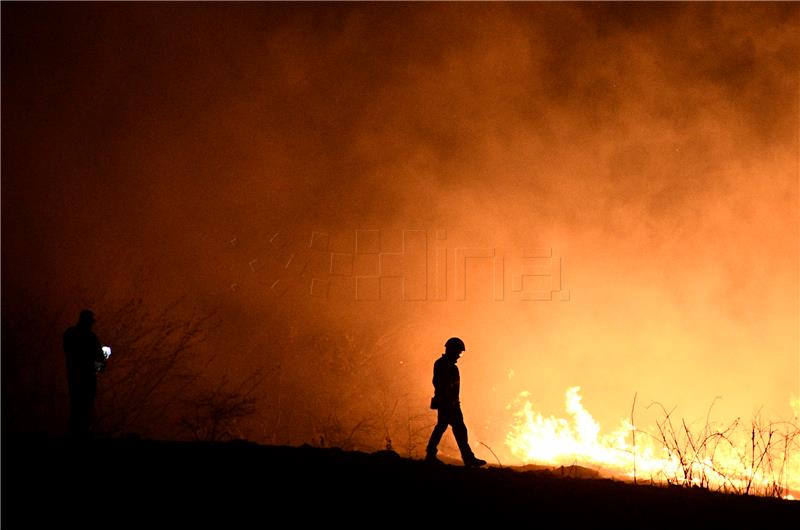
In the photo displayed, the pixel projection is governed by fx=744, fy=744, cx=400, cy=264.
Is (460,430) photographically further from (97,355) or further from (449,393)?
(97,355)

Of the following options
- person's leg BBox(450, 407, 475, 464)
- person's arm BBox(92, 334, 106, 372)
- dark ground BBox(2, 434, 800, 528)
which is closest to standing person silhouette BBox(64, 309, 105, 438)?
person's arm BBox(92, 334, 106, 372)

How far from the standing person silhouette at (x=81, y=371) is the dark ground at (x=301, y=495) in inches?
65.5

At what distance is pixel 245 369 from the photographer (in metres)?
36.8

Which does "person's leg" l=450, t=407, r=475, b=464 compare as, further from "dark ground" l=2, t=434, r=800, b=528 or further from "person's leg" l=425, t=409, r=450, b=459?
"dark ground" l=2, t=434, r=800, b=528

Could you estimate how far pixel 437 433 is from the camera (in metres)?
9.76

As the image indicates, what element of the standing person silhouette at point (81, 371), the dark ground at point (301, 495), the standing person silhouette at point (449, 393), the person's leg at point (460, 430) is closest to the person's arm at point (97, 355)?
the standing person silhouette at point (81, 371)

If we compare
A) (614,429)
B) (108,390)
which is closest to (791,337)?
(614,429)

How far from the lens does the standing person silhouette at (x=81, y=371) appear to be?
32.5ft

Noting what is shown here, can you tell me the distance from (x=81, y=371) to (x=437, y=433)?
484 cm

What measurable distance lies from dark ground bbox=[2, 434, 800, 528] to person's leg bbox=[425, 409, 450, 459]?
1360 millimetres

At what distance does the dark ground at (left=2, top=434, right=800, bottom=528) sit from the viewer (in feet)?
19.5

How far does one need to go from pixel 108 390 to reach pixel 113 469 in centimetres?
1680

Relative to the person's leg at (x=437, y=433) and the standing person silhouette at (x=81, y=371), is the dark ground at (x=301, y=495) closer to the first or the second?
the person's leg at (x=437, y=433)

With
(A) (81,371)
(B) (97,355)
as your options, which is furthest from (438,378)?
(A) (81,371)
